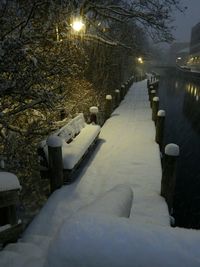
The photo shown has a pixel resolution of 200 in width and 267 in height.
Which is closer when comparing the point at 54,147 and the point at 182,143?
the point at 54,147

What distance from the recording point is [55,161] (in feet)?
17.7

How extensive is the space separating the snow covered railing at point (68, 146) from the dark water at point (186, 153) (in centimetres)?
381

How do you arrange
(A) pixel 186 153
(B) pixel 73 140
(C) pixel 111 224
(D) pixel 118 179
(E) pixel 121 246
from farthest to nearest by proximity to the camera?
(A) pixel 186 153 < (B) pixel 73 140 < (D) pixel 118 179 < (C) pixel 111 224 < (E) pixel 121 246

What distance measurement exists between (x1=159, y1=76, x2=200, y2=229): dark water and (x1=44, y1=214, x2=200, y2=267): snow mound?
7.34 m

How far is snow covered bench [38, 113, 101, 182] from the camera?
19.0 feet

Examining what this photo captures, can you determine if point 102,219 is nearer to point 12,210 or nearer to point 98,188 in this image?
point 12,210

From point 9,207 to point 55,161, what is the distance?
187 cm

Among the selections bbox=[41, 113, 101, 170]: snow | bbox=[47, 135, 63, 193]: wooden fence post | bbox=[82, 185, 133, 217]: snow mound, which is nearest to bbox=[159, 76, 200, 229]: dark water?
bbox=[41, 113, 101, 170]: snow

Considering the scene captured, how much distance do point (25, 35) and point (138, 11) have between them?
8929 millimetres

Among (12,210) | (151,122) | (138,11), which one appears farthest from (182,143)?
(12,210)

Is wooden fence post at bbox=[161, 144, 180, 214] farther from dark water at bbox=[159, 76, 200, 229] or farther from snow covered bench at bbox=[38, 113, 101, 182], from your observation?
dark water at bbox=[159, 76, 200, 229]

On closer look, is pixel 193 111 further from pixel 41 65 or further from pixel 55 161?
pixel 55 161

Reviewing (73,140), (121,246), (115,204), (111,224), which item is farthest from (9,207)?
(73,140)

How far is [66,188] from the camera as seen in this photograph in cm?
561
